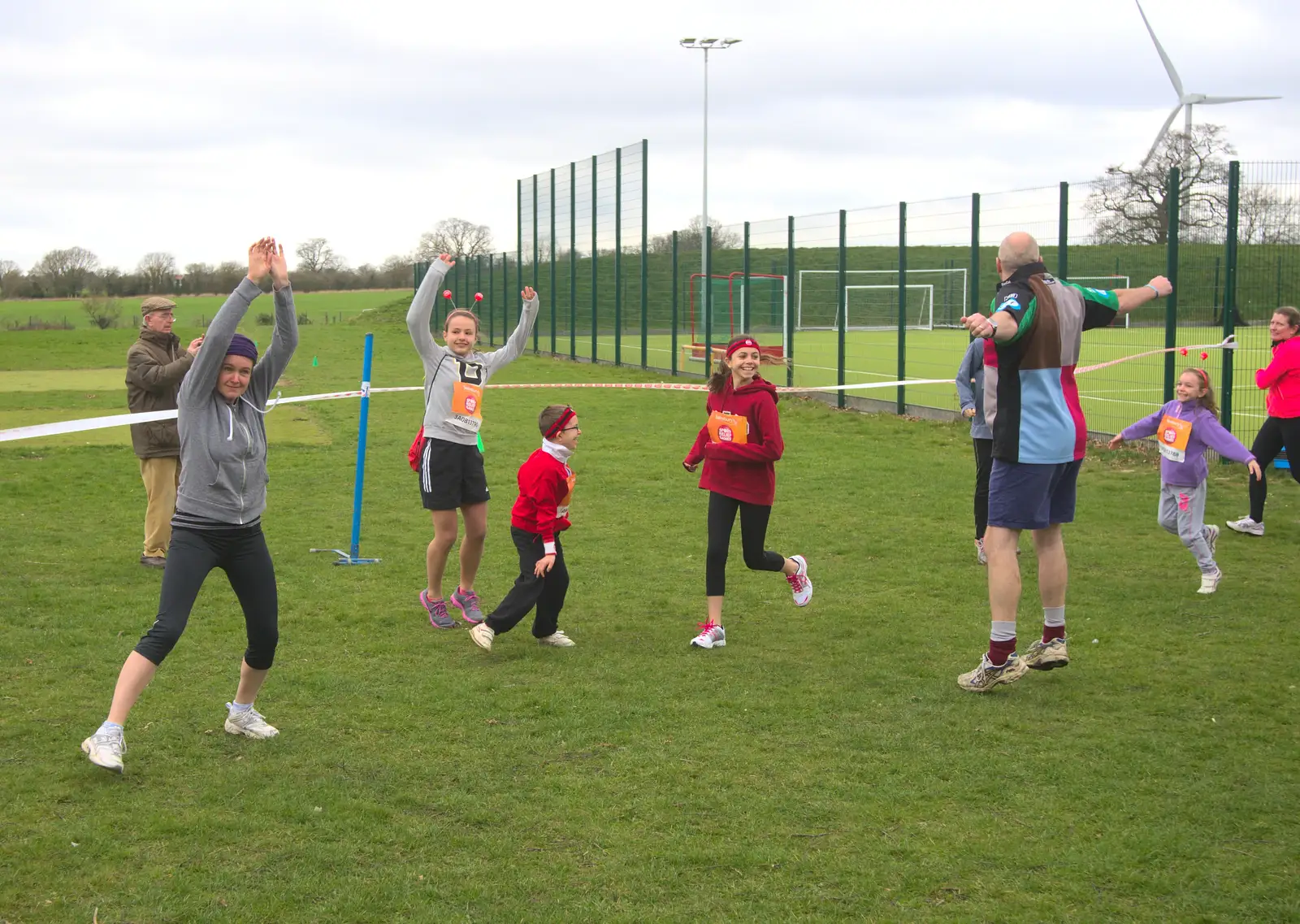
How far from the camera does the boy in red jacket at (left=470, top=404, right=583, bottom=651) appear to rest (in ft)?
20.8

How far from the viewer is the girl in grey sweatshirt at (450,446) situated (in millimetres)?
6840

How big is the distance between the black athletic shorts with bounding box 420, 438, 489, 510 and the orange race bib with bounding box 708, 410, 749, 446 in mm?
1324

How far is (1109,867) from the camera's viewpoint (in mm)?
3965

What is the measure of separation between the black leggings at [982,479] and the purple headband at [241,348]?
534cm

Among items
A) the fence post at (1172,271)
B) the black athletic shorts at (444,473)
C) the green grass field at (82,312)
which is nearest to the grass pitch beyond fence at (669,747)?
the black athletic shorts at (444,473)

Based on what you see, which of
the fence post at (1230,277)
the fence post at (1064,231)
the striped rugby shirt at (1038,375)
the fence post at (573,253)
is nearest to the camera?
the striped rugby shirt at (1038,375)

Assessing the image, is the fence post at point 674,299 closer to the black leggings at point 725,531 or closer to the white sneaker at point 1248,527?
the white sneaker at point 1248,527

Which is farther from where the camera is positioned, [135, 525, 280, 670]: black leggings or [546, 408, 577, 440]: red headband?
[546, 408, 577, 440]: red headband

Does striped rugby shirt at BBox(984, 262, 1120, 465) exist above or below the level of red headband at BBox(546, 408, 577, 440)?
above

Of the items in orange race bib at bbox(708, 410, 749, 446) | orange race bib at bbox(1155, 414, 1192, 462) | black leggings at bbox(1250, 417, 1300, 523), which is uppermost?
orange race bib at bbox(708, 410, 749, 446)

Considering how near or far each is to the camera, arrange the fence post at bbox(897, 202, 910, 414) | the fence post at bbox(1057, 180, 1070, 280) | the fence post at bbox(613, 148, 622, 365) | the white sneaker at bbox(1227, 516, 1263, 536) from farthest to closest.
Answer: the fence post at bbox(613, 148, 622, 365) → the fence post at bbox(897, 202, 910, 414) → the fence post at bbox(1057, 180, 1070, 280) → the white sneaker at bbox(1227, 516, 1263, 536)

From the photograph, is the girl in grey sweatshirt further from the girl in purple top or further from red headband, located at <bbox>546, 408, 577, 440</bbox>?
the girl in purple top

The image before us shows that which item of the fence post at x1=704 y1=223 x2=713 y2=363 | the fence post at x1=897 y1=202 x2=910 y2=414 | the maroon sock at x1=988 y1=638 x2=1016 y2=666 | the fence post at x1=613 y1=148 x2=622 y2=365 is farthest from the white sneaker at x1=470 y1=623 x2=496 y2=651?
the fence post at x1=613 y1=148 x2=622 y2=365

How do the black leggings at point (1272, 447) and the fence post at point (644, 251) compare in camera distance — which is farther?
the fence post at point (644, 251)
